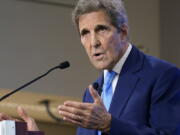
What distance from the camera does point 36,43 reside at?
19.2 feet

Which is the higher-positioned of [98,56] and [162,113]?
[98,56]

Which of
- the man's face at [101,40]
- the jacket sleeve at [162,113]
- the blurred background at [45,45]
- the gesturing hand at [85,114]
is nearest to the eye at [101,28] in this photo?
the man's face at [101,40]

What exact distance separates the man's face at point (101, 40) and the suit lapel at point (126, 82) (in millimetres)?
68

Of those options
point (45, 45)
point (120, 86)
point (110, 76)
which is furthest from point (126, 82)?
point (45, 45)

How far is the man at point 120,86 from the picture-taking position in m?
2.49

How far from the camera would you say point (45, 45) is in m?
5.93

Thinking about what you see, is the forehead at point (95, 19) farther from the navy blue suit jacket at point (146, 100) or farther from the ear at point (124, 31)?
the navy blue suit jacket at point (146, 100)

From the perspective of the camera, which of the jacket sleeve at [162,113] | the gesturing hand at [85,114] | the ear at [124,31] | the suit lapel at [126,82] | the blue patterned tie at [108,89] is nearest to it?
the gesturing hand at [85,114]

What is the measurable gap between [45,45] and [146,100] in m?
3.30

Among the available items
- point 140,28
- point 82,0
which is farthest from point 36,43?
point 82,0

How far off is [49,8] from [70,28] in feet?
1.00

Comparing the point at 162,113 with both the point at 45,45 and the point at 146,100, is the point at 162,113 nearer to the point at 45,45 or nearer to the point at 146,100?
the point at 146,100

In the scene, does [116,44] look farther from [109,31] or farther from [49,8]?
[49,8]

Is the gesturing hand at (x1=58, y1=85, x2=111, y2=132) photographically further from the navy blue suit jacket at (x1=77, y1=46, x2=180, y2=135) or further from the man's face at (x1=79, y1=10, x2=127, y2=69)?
the man's face at (x1=79, y1=10, x2=127, y2=69)
